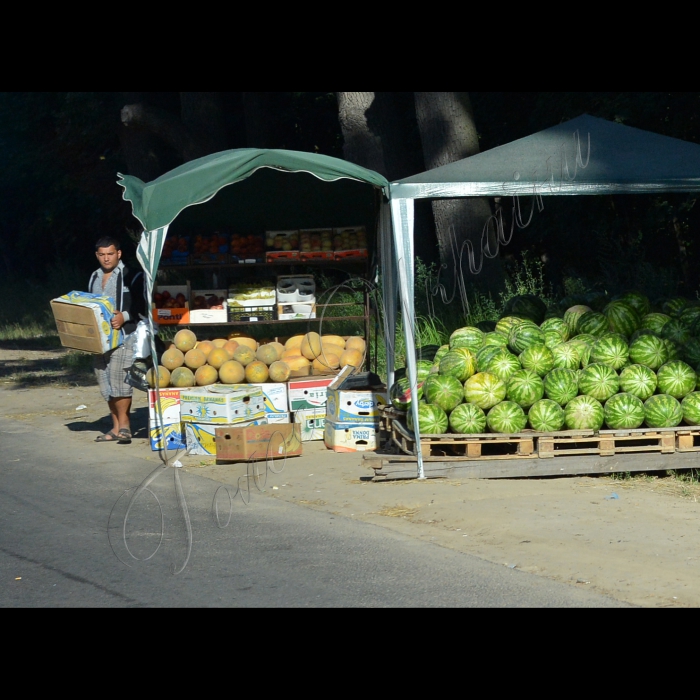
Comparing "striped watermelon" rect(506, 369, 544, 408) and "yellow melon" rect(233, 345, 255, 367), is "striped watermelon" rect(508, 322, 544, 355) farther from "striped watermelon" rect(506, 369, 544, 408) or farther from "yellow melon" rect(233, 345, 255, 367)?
"yellow melon" rect(233, 345, 255, 367)

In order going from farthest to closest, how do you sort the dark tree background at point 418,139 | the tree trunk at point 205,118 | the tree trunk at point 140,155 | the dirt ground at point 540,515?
the tree trunk at point 140,155 < the tree trunk at point 205,118 < the dark tree background at point 418,139 < the dirt ground at point 540,515

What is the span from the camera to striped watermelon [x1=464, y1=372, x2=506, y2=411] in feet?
27.5

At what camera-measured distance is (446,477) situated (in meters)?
8.08

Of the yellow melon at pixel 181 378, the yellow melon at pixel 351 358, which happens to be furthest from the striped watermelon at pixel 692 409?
the yellow melon at pixel 181 378

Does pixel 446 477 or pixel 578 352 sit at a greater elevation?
pixel 578 352

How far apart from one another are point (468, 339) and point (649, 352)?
1751 mm

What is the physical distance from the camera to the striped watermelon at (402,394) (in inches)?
344

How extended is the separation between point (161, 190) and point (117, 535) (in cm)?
323

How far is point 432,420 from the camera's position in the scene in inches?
328

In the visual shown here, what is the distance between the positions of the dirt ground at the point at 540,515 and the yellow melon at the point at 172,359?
0.93m

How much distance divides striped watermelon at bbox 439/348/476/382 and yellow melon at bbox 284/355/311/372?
2226mm

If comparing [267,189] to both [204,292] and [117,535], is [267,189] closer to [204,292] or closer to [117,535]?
[204,292]

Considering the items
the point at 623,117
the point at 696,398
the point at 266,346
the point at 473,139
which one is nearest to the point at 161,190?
the point at 266,346

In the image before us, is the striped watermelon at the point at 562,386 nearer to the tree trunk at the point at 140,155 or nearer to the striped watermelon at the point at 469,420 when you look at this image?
the striped watermelon at the point at 469,420
